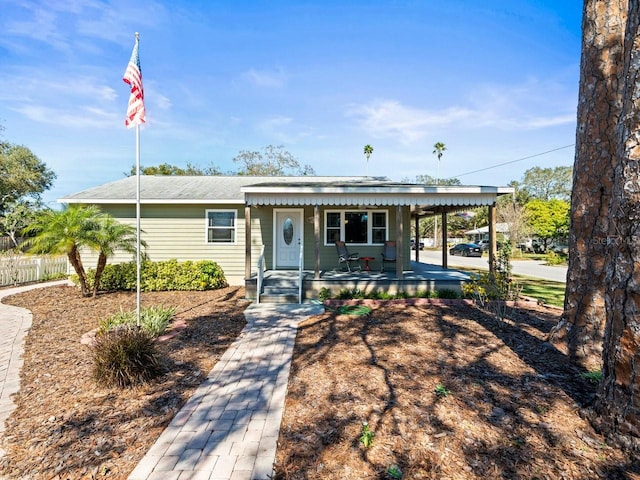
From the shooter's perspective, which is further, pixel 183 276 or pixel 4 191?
pixel 4 191

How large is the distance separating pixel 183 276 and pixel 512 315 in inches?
369

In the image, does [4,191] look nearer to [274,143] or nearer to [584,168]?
[274,143]

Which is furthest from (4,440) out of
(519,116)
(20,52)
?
(519,116)

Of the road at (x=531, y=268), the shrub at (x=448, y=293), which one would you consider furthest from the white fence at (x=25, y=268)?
the road at (x=531, y=268)

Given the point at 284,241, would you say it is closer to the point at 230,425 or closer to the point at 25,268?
the point at 230,425

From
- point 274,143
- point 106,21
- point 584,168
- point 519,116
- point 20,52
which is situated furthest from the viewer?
point 274,143

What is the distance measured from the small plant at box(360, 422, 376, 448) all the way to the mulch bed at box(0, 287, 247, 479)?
185cm

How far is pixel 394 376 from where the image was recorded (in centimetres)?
407

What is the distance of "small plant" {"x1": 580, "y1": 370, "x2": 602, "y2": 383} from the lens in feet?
12.3

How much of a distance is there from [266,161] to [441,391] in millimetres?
36235

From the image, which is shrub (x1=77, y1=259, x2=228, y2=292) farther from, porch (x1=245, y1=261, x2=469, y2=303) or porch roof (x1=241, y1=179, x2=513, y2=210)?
porch roof (x1=241, y1=179, x2=513, y2=210)

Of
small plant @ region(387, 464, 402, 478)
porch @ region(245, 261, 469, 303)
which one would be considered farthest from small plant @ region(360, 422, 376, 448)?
porch @ region(245, 261, 469, 303)

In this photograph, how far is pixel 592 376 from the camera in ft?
12.5

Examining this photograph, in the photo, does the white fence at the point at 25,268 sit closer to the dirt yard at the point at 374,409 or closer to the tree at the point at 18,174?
the dirt yard at the point at 374,409
